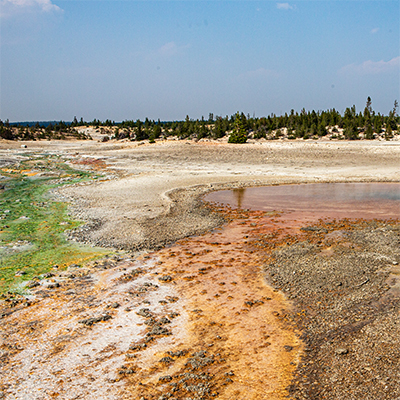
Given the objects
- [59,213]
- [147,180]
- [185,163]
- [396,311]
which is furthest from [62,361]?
[185,163]

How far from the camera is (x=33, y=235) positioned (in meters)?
11.2

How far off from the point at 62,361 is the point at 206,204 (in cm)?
1026

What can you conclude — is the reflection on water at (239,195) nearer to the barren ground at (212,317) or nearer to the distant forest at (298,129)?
the barren ground at (212,317)

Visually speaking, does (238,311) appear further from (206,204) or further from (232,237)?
(206,204)

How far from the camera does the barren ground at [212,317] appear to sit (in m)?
4.69

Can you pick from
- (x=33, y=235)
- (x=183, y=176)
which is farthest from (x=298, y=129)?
(x=33, y=235)

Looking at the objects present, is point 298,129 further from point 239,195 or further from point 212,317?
point 212,317

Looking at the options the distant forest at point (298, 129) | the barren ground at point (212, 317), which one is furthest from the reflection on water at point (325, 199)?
the distant forest at point (298, 129)

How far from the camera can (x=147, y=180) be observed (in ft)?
68.0

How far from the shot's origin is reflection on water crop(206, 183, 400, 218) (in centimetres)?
1380

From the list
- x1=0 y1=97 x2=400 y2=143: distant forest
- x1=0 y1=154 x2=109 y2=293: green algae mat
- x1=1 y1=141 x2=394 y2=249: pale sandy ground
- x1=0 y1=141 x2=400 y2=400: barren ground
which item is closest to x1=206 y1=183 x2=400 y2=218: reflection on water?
x1=1 y1=141 x2=394 y2=249: pale sandy ground

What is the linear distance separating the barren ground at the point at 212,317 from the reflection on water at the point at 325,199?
6.67 ft

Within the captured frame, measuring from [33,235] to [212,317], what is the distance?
6883 millimetres

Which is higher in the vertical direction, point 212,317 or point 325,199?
point 325,199
